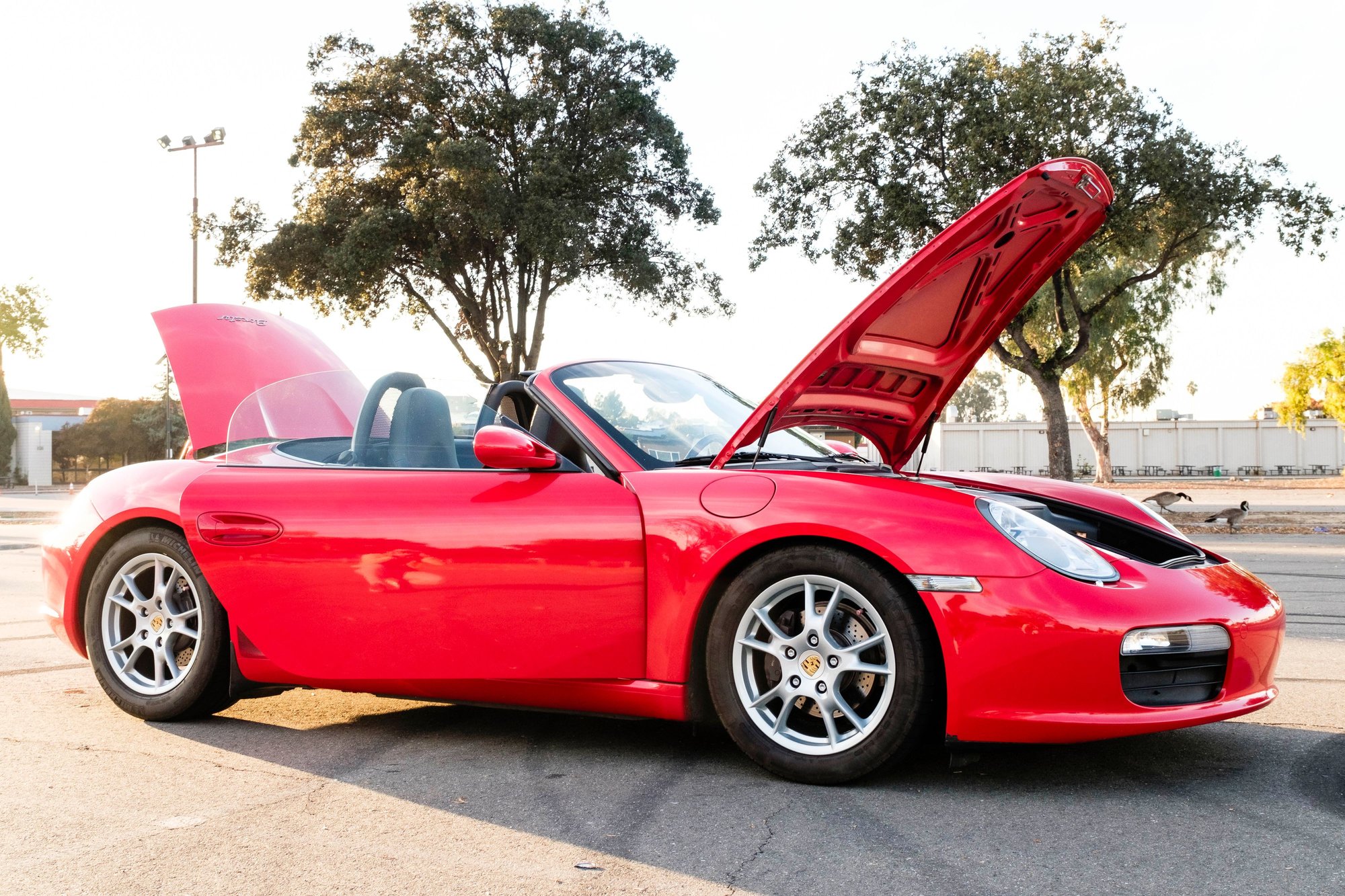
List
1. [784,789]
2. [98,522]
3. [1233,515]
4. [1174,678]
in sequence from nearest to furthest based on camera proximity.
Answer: [1174,678] < [784,789] < [98,522] < [1233,515]

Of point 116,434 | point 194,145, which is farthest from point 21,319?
point 194,145

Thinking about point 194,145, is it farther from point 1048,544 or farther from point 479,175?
point 1048,544

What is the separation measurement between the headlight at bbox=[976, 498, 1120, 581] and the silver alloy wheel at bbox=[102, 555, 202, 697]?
3066mm

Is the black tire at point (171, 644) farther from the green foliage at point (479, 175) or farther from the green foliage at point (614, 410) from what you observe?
the green foliage at point (479, 175)

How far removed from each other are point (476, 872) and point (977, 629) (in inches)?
61.4

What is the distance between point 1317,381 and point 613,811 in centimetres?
5450

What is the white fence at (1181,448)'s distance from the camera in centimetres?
5812

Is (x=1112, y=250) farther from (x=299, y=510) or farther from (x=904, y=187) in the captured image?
(x=299, y=510)

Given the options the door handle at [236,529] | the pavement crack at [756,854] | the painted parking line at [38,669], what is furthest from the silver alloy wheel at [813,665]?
the painted parking line at [38,669]

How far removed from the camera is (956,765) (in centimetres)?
360

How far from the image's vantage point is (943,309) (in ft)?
14.2

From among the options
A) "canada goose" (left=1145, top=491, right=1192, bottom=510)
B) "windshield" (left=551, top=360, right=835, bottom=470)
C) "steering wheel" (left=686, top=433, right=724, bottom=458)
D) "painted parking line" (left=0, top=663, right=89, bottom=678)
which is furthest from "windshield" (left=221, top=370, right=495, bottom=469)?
"canada goose" (left=1145, top=491, right=1192, bottom=510)

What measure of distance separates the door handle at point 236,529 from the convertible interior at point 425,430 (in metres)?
0.35

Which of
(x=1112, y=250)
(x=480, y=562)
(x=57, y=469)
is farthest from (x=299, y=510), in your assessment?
(x=57, y=469)
